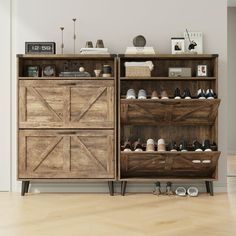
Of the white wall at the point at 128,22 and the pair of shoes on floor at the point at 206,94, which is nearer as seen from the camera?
the pair of shoes on floor at the point at 206,94

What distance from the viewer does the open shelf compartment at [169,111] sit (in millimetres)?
5715

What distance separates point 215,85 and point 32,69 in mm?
2139

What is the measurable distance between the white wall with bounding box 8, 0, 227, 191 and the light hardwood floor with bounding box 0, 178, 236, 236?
0.67 meters

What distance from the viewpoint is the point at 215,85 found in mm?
5891

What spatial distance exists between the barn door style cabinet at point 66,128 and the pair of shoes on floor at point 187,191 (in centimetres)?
77

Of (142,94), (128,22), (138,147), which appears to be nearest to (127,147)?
(138,147)

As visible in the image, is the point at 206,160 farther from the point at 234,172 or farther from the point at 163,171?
the point at 234,172

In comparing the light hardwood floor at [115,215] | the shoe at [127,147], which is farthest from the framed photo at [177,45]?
the light hardwood floor at [115,215]

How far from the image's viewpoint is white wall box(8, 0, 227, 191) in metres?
6.16

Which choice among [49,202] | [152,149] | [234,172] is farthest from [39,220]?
[234,172]

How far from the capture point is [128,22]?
618cm

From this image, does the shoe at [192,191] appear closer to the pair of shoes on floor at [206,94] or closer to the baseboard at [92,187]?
the baseboard at [92,187]

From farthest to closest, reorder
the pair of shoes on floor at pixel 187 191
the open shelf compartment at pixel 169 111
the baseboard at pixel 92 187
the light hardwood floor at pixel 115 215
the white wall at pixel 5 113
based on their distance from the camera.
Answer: the white wall at pixel 5 113
the baseboard at pixel 92 187
the pair of shoes on floor at pixel 187 191
the open shelf compartment at pixel 169 111
the light hardwood floor at pixel 115 215

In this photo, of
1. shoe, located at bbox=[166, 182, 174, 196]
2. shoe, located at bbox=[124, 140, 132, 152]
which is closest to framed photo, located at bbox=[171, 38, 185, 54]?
shoe, located at bbox=[124, 140, 132, 152]
